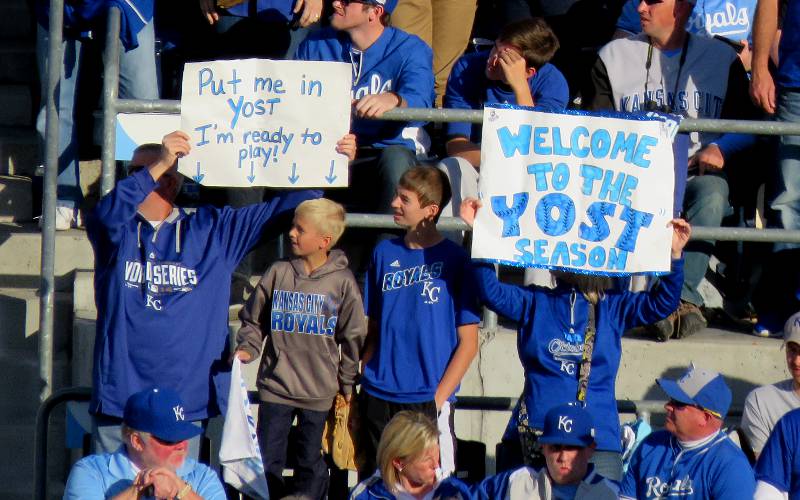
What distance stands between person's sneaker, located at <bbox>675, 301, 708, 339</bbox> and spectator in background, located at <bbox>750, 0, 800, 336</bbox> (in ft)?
1.09

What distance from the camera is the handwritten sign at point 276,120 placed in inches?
268

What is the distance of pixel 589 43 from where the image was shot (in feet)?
29.7

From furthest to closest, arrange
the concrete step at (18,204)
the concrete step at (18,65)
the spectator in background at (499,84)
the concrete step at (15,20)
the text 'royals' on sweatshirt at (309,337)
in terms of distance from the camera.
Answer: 1. the concrete step at (15,20)
2. the concrete step at (18,65)
3. the concrete step at (18,204)
4. the spectator in background at (499,84)
5. the text 'royals' on sweatshirt at (309,337)

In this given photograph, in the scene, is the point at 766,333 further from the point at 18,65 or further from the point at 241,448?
the point at 18,65

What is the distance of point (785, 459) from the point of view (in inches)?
249

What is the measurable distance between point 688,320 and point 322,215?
6.76 ft

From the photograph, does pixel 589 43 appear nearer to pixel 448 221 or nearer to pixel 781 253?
pixel 781 253

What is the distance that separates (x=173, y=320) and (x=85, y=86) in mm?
2508

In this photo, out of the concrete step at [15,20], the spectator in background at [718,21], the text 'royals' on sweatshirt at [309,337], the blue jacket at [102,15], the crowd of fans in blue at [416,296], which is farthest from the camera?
the concrete step at [15,20]

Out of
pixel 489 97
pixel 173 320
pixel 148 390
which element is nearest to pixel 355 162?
pixel 489 97

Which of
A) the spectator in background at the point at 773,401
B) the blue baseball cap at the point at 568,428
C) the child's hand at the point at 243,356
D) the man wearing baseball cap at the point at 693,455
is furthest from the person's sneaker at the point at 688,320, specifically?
the child's hand at the point at 243,356

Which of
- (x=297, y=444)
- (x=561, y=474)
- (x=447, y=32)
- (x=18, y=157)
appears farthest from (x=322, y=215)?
(x=18, y=157)

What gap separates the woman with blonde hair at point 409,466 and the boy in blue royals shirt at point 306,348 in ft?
1.99

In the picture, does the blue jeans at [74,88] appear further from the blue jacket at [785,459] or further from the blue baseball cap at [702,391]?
the blue jacket at [785,459]
